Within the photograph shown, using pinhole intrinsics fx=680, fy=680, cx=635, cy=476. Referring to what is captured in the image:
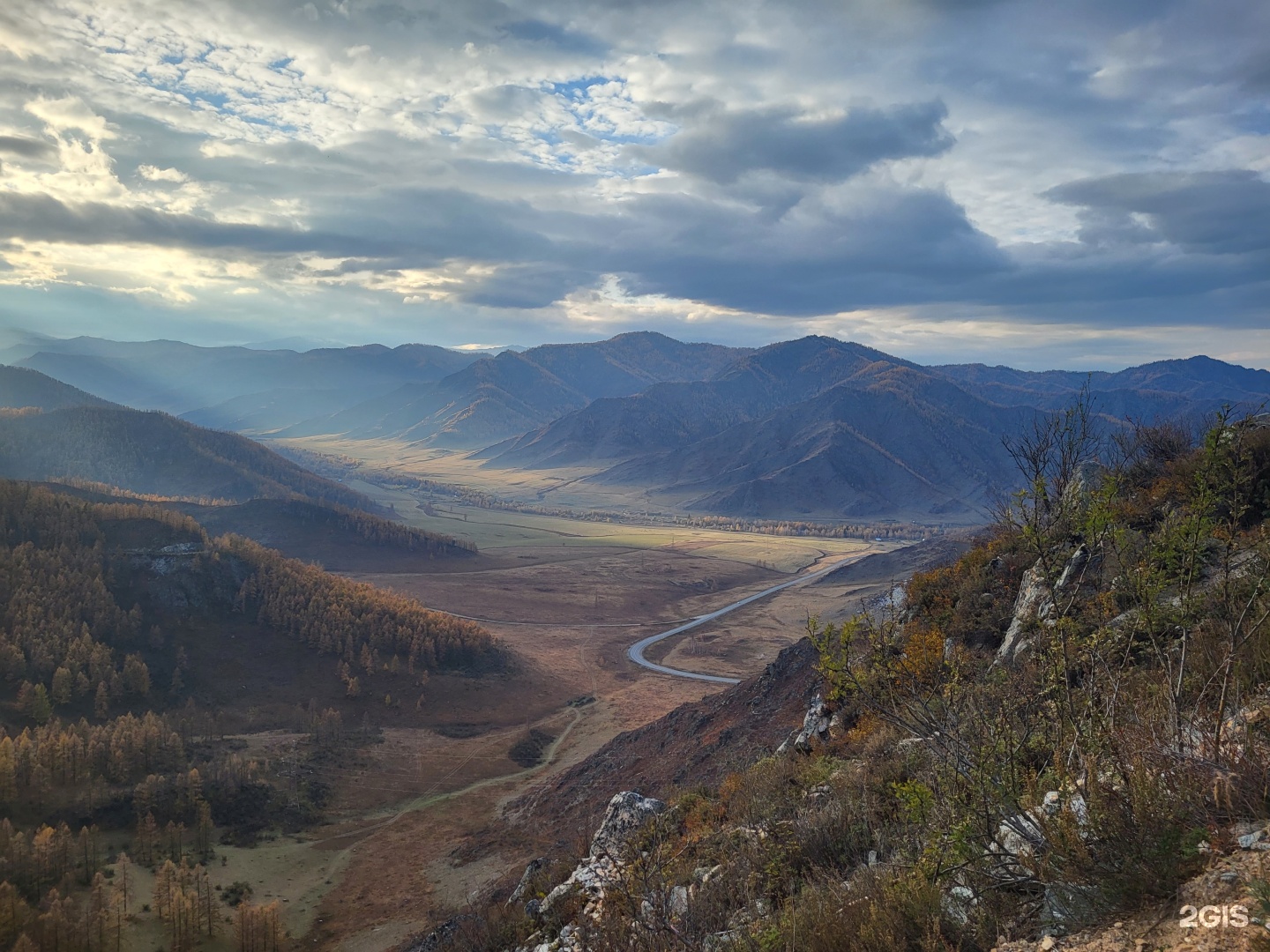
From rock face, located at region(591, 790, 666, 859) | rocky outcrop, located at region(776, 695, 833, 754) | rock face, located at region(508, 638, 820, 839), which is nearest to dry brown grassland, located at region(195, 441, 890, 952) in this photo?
rock face, located at region(508, 638, 820, 839)

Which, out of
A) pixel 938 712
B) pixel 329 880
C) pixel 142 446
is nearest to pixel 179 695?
pixel 329 880

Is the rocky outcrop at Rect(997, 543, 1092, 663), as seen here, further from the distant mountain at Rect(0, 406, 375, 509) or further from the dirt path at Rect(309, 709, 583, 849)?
the distant mountain at Rect(0, 406, 375, 509)

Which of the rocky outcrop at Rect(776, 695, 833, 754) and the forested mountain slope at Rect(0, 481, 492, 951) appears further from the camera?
the forested mountain slope at Rect(0, 481, 492, 951)

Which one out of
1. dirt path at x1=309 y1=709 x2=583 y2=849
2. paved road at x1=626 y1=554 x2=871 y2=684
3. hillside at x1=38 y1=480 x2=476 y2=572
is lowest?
paved road at x1=626 y1=554 x2=871 y2=684

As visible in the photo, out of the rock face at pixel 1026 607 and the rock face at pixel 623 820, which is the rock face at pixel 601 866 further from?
the rock face at pixel 1026 607

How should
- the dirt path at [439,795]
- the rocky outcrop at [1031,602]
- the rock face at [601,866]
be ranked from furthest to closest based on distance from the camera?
1. the dirt path at [439,795]
2. the rocky outcrop at [1031,602]
3. the rock face at [601,866]

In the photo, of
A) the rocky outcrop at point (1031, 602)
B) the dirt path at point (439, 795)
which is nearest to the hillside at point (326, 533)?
the dirt path at point (439, 795)

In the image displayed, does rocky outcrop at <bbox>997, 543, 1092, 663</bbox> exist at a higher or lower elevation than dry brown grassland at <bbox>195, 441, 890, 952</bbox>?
higher
